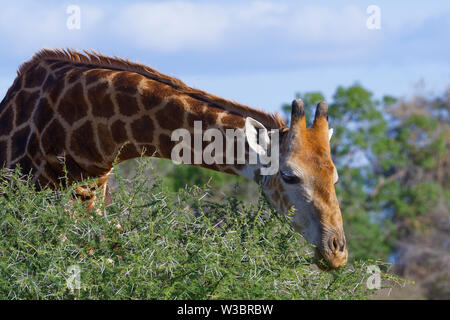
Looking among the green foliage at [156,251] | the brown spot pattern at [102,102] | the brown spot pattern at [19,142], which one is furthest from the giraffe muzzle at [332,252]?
the brown spot pattern at [19,142]

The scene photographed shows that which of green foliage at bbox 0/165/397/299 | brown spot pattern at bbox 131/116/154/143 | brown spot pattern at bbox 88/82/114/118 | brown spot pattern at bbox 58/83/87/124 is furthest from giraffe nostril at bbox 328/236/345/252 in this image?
brown spot pattern at bbox 58/83/87/124

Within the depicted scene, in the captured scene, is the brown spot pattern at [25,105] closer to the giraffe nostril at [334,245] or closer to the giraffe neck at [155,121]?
the giraffe neck at [155,121]

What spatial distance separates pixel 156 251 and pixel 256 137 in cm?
227

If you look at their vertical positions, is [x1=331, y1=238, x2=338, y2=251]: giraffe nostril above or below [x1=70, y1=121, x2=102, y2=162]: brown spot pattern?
below

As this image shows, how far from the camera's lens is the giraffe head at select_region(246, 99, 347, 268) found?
7262 millimetres

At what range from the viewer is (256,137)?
796cm

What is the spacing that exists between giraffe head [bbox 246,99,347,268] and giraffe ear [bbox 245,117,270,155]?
0.02m

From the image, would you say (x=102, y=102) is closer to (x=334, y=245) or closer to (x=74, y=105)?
(x=74, y=105)

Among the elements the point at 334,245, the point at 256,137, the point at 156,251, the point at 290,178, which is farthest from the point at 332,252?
the point at 156,251

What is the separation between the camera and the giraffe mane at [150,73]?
27.3 feet

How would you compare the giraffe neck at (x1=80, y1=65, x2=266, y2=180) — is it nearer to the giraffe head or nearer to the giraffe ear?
the giraffe ear

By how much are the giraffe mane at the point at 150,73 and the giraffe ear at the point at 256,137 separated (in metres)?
0.31
